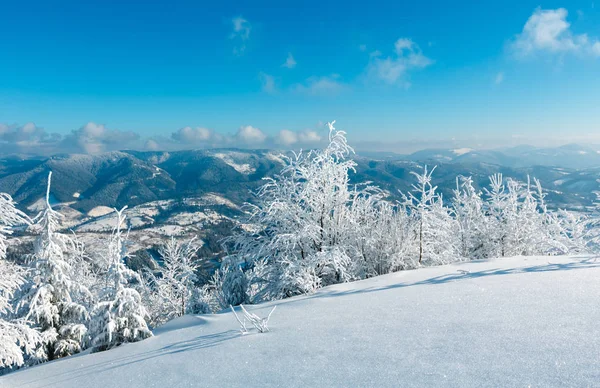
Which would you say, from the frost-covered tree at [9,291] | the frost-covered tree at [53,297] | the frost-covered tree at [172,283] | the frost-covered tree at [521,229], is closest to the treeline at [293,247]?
the frost-covered tree at [53,297]

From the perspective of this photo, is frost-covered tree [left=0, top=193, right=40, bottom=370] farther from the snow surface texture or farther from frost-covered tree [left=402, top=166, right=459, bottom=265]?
frost-covered tree [left=402, top=166, right=459, bottom=265]

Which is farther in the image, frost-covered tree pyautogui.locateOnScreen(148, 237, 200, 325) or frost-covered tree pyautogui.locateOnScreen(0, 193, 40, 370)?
frost-covered tree pyautogui.locateOnScreen(148, 237, 200, 325)

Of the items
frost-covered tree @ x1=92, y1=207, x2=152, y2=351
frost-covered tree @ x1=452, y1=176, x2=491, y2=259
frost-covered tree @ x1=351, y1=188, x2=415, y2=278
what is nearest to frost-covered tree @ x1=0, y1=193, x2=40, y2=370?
frost-covered tree @ x1=92, y1=207, x2=152, y2=351

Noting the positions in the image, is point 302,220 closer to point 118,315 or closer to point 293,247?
point 293,247

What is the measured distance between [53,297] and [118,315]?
18.8ft

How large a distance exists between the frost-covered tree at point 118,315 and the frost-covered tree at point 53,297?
139 inches

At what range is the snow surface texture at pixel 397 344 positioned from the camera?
4031 millimetres

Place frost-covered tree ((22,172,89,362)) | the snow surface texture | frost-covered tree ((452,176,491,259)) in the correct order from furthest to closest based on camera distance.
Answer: frost-covered tree ((452,176,491,259)) < frost-covered tree ((22,172,89,362)) < the snow surface texture

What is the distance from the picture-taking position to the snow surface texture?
403 centimetres

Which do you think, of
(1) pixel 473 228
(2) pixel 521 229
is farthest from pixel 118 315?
(2) pixel 521 229

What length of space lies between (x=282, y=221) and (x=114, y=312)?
23.5 feet

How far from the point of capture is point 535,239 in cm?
2008

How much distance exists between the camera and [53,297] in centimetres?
1388

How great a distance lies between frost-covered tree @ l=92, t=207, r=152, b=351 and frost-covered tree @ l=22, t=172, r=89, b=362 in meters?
3.52
